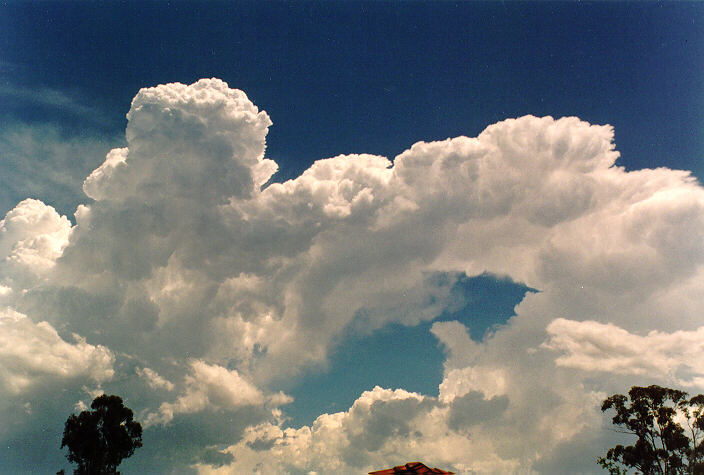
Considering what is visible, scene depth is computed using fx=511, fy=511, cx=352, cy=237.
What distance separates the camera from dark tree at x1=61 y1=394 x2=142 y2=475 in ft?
189

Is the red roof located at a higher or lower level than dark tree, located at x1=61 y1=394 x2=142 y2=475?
lower

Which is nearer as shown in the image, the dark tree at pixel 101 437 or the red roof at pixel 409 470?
the red roof at pixel 409 470

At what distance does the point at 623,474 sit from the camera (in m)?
53.6

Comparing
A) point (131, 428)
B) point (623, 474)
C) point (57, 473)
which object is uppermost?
point (131, 428)

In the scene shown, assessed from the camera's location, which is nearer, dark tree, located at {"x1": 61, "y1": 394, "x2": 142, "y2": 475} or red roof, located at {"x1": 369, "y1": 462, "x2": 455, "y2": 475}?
red roof, located at {"x1": 369, "y1": 462, "x2": 455, "y2": 475}

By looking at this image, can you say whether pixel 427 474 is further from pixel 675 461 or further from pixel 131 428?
pixel 131 428

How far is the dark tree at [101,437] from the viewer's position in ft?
189

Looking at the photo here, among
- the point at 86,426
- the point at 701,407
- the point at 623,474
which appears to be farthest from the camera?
the point at 86,426

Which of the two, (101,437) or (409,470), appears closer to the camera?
(409,470)

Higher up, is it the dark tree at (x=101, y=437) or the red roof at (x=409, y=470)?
the dark tree at (x=101, y=437)

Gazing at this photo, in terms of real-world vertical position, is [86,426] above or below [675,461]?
above

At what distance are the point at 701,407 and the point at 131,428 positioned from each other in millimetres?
61198

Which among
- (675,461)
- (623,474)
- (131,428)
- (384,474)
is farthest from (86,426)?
(675,461)

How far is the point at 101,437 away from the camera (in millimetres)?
58562
